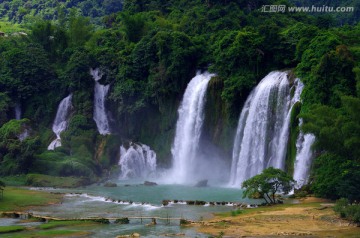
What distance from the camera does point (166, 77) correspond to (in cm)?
6219

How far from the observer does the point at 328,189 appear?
40.0 meters

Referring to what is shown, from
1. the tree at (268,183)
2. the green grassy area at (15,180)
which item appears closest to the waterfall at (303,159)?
the tree at (268,183)

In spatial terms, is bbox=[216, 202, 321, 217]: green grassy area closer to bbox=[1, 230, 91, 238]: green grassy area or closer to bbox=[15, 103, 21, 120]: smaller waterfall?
bbox=[1, 230, 91, 238]: green grassy area

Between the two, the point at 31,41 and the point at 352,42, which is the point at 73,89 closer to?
the point at 31,41

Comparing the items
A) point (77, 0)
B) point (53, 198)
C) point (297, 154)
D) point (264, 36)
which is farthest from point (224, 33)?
point (77, 0)

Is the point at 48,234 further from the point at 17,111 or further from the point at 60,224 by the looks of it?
the point at 17,111

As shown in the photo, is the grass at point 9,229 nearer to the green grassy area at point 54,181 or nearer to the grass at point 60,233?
the grass at point 60,233

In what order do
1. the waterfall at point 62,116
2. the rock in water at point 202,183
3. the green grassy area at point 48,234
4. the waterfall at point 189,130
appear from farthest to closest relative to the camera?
the waterfall at point 62,116 → the waterfall at point 189,130 → the rock in water at point 202,183 → the green grassy area at point 48,234

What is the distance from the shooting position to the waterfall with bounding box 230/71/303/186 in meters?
49.6

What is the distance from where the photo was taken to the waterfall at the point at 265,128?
4962 centimetres

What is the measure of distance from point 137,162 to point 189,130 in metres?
6.57

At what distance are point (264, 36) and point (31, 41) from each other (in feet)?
107

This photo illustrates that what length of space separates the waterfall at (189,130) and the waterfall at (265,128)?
5.71 meters

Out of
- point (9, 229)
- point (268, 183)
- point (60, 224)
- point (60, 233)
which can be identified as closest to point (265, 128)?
point (268, 183)
